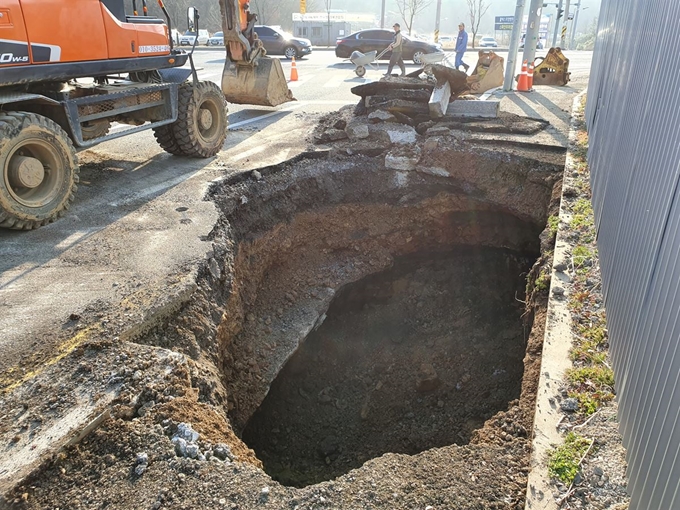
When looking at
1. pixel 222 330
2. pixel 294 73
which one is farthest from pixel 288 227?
pixel 294 73

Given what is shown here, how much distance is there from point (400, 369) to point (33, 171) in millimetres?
5151

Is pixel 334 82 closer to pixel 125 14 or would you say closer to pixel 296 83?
pixel 296 83

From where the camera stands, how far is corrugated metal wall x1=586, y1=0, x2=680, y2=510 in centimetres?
254

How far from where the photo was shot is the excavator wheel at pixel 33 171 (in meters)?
5.54

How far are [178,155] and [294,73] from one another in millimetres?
10737

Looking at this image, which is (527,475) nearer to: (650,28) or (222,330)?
(222,330)

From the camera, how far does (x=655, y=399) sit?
2662 millimetres

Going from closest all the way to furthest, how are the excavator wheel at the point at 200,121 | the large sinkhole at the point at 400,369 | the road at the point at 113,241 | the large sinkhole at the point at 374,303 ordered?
the road at the point at 113,241 → the large sinkhole at the point at 400,369 → the large sinkhole at the point at 374,303 → the excavator wheel at the point at 200,121

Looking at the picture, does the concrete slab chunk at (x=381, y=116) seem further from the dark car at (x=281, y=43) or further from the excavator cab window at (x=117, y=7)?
the dark car at (x=281, y=43)

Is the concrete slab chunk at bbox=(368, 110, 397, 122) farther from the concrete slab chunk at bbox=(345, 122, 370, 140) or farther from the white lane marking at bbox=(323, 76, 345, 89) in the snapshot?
the white lane marking at bbox=(323, 76, 345, 89)

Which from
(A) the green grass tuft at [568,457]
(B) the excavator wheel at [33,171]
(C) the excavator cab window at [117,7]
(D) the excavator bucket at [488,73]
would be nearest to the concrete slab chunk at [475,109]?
(D) the excavator bucket at [488,73]

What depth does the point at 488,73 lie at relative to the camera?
1543 centimetres

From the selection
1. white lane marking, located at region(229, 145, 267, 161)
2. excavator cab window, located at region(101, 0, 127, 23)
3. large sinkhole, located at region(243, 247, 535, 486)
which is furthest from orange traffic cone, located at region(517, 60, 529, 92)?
excavator cab window, located at region(101, 0, 127, 23)

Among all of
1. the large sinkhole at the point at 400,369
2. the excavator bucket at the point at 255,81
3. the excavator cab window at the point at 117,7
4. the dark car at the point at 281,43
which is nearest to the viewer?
the large sinkhole at the point at 400,369
